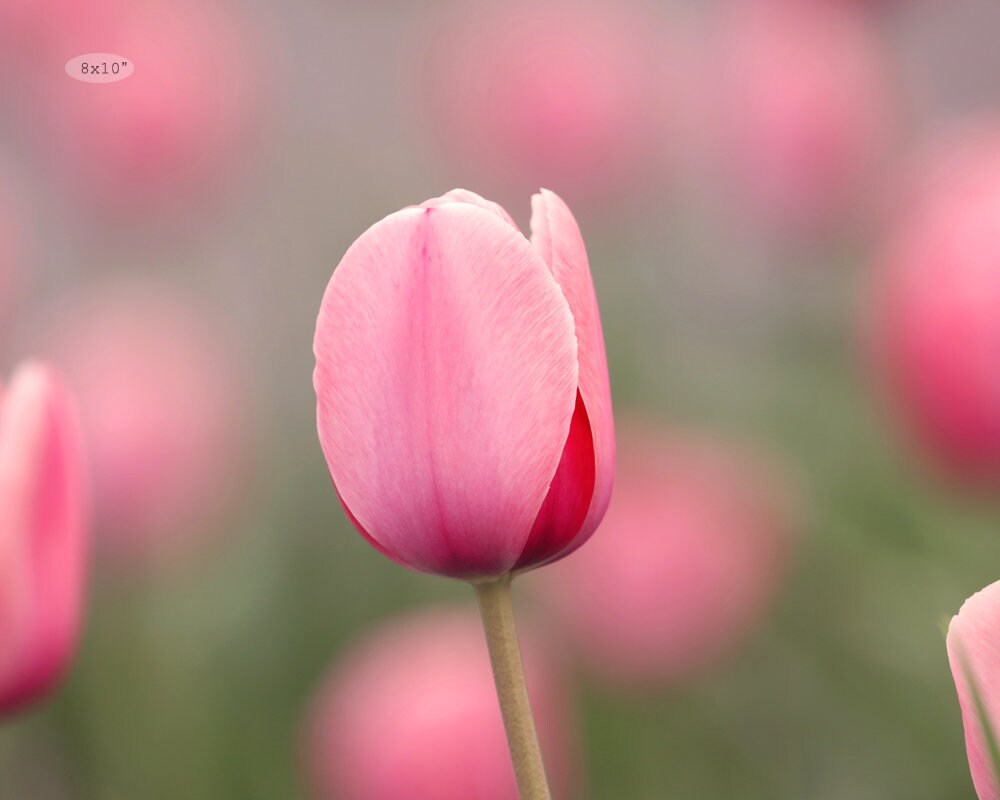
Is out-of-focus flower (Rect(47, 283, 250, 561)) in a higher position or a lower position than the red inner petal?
lower

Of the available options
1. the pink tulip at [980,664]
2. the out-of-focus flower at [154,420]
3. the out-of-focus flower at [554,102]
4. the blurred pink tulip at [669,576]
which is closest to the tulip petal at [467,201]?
the pink tulip at [980,664]

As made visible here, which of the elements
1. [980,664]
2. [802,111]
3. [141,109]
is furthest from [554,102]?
[980,664]

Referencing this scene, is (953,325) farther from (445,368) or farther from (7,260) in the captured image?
(7,260)

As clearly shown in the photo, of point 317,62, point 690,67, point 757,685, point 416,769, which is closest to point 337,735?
point 416,769

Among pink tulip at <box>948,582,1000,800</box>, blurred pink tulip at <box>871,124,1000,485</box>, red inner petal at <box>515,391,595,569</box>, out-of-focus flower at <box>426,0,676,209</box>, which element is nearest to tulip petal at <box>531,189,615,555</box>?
red inner petal at <box>515,391,595,569</box>

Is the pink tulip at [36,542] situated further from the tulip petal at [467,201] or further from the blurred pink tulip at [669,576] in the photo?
the blurred pink tulip at [669,576]

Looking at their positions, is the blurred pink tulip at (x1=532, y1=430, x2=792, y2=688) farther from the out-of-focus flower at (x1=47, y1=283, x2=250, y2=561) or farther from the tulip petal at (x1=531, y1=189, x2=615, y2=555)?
the tulip petal at (x1=531, y1=189, x2=615, y2=555)
